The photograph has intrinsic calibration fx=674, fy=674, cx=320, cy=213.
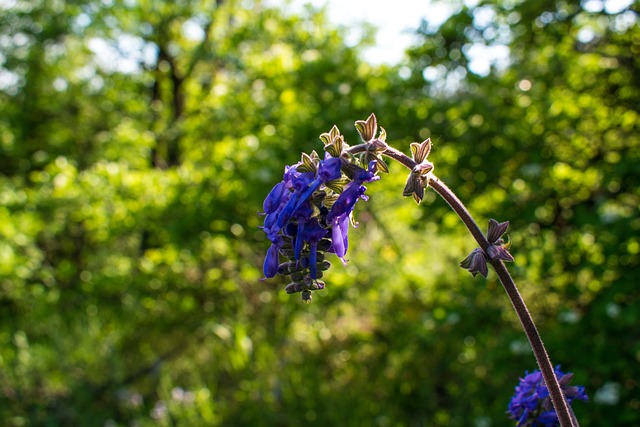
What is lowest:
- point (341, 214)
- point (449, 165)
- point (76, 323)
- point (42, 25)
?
point (341, 214)

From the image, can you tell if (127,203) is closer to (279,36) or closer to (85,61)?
(279,36)

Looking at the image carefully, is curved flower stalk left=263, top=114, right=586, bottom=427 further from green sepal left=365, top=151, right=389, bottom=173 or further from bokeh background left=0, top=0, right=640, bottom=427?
bokeh background left=0, top=0, right=640, bottom=427

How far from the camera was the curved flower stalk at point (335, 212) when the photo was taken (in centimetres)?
97

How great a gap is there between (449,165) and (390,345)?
119 centimetres

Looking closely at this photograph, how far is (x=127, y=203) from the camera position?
15.0ft

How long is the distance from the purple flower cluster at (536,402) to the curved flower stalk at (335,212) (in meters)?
0.23

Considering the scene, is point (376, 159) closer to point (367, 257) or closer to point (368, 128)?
point (368, 128)

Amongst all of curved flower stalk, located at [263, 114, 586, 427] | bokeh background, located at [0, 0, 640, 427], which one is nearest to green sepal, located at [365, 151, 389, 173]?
curved flower stalk, located at [263, 114, 586, 427]

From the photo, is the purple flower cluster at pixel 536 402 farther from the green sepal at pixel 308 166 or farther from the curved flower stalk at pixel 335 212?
the green sepal at pixel 308 166

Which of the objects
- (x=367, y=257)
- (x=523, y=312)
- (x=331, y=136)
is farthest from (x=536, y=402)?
(x=367, y=257)

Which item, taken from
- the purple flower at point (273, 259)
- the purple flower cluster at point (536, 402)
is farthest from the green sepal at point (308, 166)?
the purple flower cluster at point (536, 402)

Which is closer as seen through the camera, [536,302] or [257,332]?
[536,302]

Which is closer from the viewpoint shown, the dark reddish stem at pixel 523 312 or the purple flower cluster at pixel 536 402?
the dark reddish stem at pixel 523 312

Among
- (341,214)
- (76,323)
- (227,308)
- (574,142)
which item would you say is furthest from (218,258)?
(341,214)
